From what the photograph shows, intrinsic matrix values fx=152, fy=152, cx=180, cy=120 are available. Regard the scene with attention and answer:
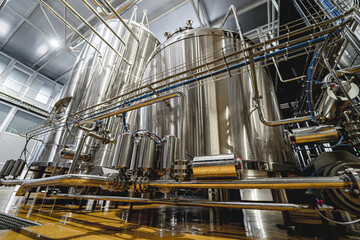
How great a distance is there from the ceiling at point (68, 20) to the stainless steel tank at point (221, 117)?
7.29ft

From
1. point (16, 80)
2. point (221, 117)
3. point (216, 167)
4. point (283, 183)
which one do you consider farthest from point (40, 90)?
point (283, 183)

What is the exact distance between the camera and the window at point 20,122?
508 centimetres

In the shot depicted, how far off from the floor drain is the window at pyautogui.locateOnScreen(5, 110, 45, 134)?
598cm

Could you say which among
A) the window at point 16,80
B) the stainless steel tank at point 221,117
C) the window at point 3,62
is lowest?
the stainless steel tank at point 221,117

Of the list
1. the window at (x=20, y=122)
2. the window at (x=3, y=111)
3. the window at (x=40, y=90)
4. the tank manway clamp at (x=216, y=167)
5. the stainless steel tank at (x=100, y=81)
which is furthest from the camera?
the window at (x=40, y=90)

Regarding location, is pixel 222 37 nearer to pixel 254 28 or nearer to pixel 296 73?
pixel 296 73

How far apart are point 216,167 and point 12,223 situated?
1.05 m

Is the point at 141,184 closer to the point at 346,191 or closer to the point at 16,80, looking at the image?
the point at 346,191

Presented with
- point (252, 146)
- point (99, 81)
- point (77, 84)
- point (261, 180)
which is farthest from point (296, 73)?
point (77, 84)

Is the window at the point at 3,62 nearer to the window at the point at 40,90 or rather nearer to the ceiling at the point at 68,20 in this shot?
the ceiling at the point at 68,20

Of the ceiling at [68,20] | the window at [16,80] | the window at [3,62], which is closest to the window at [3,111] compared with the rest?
the window at [16,80]

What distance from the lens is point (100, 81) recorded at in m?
2.18

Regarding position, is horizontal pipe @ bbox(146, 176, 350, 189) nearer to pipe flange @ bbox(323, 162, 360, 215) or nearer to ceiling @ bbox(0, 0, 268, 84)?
pipe flange @ bbox(323, 162, 360, 215)

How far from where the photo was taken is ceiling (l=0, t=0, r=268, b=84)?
3.52 m
